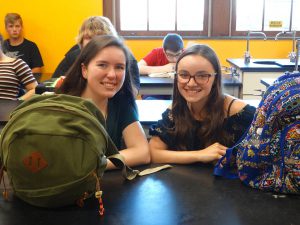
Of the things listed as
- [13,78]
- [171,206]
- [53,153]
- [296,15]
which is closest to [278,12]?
[296,15]

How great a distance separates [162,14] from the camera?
457cm

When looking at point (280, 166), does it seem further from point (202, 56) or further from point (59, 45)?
point (59, 45)

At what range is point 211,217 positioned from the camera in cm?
85

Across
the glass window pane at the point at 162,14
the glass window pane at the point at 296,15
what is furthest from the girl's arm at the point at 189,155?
the glass window pane at the point at 296,15

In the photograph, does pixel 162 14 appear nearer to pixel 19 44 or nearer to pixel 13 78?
pixel 19 44

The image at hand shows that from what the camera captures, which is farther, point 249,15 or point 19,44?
point 249,15

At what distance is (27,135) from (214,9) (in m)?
4.04

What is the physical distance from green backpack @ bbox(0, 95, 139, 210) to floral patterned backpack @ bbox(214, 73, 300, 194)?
395mm

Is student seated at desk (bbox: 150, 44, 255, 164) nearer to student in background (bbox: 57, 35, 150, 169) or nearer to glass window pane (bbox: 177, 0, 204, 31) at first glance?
student in background (bbox: 57, 35, 150, 169)

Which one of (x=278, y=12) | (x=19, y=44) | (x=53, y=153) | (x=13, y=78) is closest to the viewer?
(x=53, y=153)

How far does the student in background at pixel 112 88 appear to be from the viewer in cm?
Answer: 127

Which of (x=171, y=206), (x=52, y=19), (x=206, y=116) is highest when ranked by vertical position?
(x=52, y=19)

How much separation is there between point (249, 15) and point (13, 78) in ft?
9.96

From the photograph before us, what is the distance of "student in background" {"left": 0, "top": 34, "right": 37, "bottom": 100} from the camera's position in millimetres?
2578
